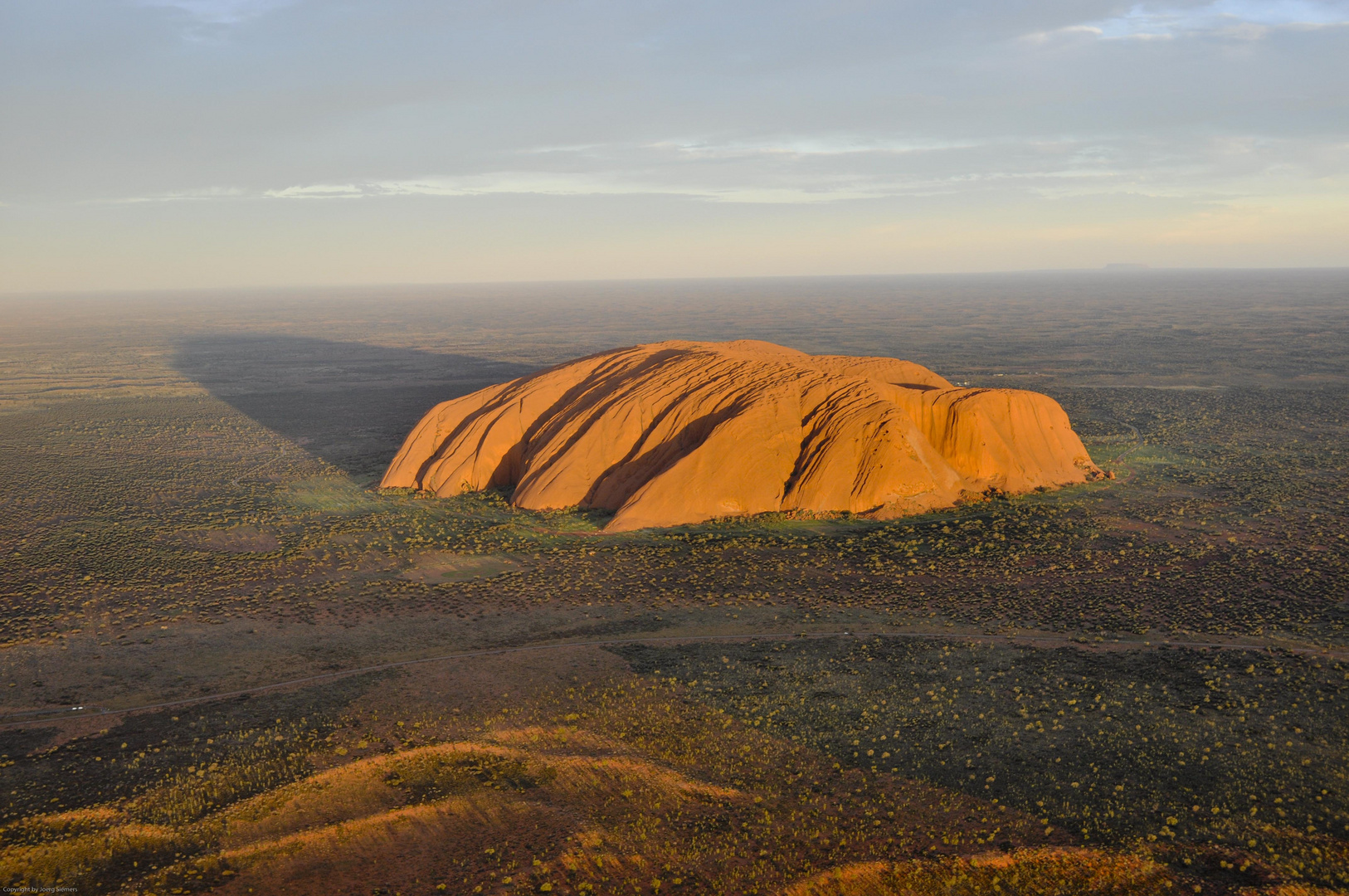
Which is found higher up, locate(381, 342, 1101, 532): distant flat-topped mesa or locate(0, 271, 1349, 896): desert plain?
locate(381, 342, 1101, 532): distant flat-topped mesa

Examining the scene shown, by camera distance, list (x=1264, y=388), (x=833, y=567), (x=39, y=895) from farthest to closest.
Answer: (x=1264, y=388), (x=833, y=567), (x=39, y=895)

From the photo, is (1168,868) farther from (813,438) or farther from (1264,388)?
(1264,388)

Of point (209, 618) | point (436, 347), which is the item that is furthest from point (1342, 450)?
point (436, 347)

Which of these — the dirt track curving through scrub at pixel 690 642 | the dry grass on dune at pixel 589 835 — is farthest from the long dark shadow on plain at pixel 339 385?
the dry grass on dune at pixel 589 835

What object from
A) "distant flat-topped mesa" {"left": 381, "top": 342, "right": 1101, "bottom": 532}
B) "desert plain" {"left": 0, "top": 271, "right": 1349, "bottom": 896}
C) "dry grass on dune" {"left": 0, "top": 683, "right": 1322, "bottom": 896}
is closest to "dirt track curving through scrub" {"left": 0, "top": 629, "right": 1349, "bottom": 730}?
"desert plain" {"left": 0, "top": 271, "right": 1349, "bottom": 896}

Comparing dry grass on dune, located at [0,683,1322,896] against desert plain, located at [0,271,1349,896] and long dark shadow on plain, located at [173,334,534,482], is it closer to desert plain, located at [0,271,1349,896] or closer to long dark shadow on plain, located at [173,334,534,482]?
desert plain, located at [0,271,1349,896]

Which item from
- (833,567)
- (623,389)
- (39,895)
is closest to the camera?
(39,895)

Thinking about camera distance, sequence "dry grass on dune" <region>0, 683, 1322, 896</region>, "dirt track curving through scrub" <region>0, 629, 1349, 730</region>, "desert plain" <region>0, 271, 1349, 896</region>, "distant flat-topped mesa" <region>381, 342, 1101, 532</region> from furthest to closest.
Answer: "distant flat-topped mesa" <region>381, 342, 1101, 532</region>
"dirt track curving through scrub" <region>0, 629, 1349, 730</region>
"desert plain" <region>0, 271, 1349, 896</region>
"dry grass on dune" <region>0, 683, 1322, 896</region>
